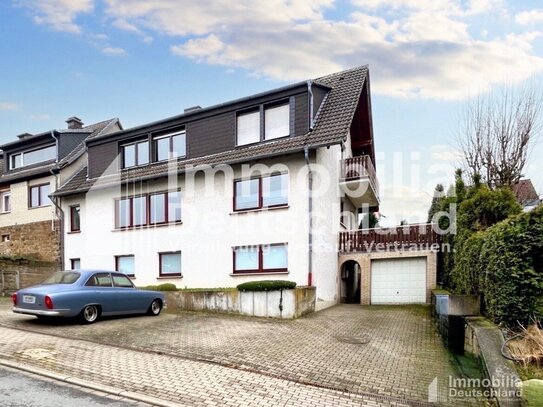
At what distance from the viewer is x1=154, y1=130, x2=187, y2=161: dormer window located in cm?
1803

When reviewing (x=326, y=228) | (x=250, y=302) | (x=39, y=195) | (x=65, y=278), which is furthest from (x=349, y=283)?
(x=39, y=195)

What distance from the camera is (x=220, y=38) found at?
1363 centimetres

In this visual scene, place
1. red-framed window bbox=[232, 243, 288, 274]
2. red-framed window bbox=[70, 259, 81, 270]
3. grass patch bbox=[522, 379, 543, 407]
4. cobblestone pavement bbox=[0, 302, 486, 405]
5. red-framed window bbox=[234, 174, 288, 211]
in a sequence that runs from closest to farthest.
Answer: grass patch bbox=[522, 379, 543, 407] < cobblestone pavement bbox=[0, 302, 486, 405] < red-framed window bbox=[232, 243, 288, 274] < red-framed window bbox=[234, 174, 288, 211] < red-framed window bbox=[70, 259, 81, 270]

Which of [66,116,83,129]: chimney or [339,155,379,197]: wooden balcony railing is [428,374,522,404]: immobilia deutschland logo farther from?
[66,116,83,129]: chimney

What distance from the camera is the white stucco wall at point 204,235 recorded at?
14.7 m

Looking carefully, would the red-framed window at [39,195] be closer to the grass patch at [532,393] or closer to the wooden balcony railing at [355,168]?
the wooden balcony railing at [355,168]

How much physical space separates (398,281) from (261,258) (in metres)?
6.20

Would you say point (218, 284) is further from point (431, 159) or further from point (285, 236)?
point (431, 159)

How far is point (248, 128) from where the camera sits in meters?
16.4

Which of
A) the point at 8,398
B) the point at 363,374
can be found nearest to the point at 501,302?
the point at 363,374

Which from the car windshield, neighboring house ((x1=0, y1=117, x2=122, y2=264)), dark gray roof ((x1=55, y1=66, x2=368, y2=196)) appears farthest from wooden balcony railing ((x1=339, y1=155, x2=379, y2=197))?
neighboring house ((x1=0, y1=117, x2=122, y2=264))

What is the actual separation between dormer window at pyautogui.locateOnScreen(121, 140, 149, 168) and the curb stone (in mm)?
13108

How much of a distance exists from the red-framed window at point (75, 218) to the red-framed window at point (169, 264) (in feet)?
18.9

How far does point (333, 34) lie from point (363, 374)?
10.6 meters
